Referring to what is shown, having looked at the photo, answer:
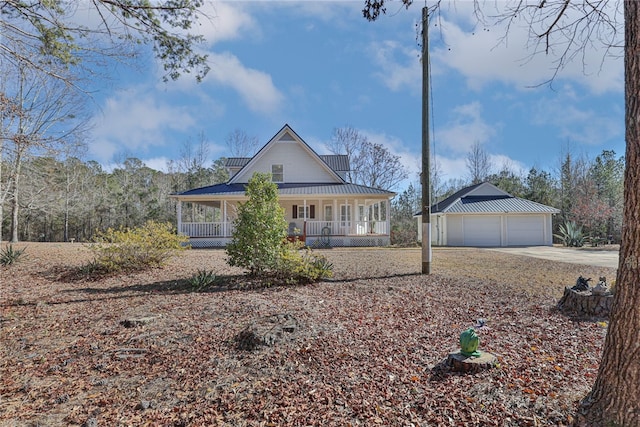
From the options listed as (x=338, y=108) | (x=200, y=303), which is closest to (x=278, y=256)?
(x=200, y=303)

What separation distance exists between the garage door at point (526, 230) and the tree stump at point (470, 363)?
2051 cm

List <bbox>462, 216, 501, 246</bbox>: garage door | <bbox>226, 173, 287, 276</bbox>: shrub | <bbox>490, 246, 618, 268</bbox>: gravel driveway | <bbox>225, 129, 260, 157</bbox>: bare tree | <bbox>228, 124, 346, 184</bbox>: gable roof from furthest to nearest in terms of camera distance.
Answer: <bbox>225, 129, 260, 157</bbox>: bare tree
<bbox>462, 216, 501, 246</bbox>: garage door
<bbox>228, 124, 346, 184</bbox>: gable roof
<bbox>490, 246, 618, 268</bbox>: gravel driveway
<bbox>226, 173, 287, 276</bbox>: shrub

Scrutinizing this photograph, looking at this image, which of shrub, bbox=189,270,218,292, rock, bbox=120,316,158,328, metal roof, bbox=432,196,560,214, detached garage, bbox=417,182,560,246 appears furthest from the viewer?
detached garage, bbox=417,182,560,246

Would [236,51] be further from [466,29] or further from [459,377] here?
[459,377]

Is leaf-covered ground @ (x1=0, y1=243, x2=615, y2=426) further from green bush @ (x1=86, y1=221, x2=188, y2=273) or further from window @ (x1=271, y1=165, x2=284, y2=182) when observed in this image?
window @ (x1=271, y1=165, x2=284, y2=182)

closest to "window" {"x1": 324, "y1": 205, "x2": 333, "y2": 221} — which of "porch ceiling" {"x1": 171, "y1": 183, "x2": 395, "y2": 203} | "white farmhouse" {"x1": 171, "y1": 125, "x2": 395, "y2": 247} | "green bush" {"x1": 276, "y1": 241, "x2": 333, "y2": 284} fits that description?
"white farmhouse" {"x1": 171, "y1": 125, "x2": 395, "y2": 247}

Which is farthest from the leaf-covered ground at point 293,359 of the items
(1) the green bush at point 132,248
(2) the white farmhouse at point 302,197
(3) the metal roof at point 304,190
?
(3) the metal roof at point 304,190

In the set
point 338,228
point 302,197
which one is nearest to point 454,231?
point 338,228

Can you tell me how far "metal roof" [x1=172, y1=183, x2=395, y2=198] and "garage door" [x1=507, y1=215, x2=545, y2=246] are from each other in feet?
28.4

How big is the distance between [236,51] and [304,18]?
1776 millimetres

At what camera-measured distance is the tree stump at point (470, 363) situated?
10.2ft

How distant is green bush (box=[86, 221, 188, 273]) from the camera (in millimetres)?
8320

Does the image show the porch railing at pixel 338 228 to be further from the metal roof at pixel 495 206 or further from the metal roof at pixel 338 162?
the metal roof at pixel 338 162

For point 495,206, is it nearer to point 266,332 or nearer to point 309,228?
point 309,228
